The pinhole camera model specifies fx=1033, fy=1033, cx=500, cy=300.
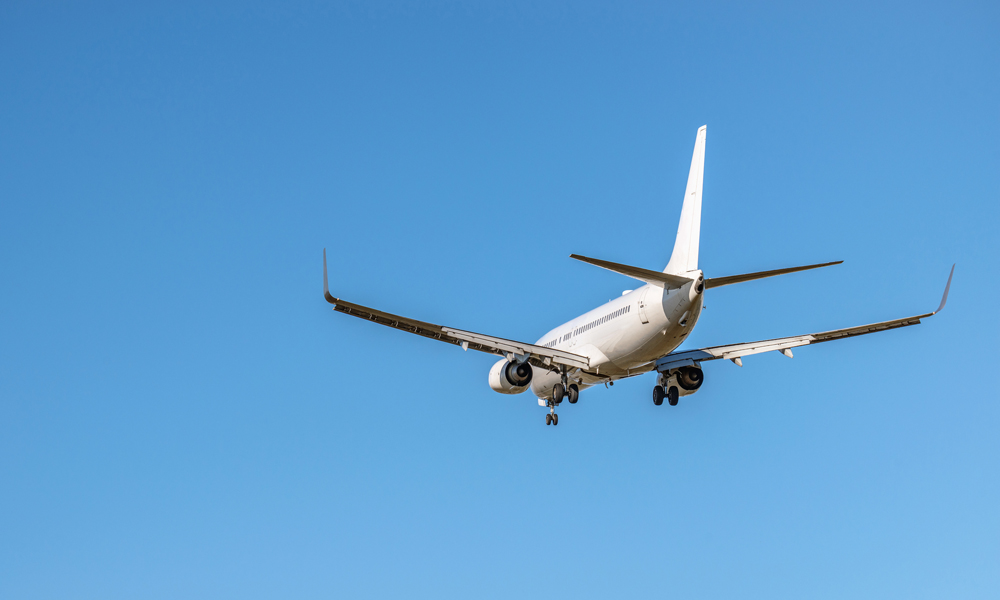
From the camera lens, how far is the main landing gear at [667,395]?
47812mm

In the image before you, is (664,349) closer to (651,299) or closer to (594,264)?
(651,299)

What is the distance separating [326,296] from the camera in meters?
39.3

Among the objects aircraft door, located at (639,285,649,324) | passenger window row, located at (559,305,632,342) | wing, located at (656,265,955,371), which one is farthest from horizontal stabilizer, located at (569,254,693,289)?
wing, located at (656,265,955,371)

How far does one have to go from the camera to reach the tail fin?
41406 mm

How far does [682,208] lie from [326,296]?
15250 mm

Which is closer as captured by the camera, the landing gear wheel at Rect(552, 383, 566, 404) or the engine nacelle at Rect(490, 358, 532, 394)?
the landing gear wheel at Rect(552, 383, 566, 404)

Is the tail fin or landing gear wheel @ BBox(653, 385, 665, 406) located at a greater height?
the tail fin

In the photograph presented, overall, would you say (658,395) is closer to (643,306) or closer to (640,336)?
(640,336)

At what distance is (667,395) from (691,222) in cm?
961

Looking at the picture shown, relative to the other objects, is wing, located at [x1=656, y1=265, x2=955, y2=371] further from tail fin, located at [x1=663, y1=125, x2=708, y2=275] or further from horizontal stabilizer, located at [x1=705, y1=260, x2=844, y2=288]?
horizontal stabilizer, located at [x1=705, y1=260, x2=844, y2=288]

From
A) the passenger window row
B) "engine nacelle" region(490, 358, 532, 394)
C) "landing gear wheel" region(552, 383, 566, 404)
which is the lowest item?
"landing gear wheel" region(552, 383, 566, 404)

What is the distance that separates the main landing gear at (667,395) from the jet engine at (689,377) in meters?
0.40

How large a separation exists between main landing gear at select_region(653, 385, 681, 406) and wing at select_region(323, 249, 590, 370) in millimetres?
4113

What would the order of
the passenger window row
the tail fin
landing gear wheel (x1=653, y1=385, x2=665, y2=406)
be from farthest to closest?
landing gear wheel (x1=653, y1=385, x2=665, y2=406) < the passenger window row < the tail fin
